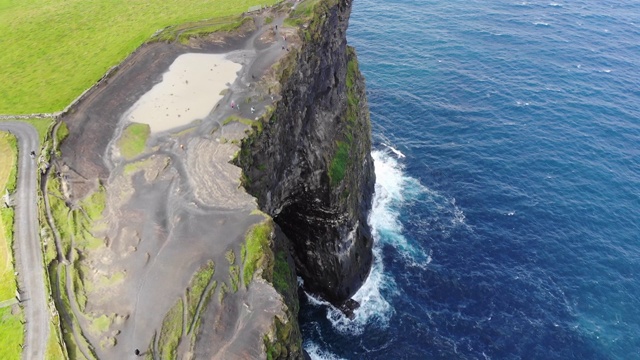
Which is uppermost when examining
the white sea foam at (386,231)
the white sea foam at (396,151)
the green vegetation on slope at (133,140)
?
the green vegetation on slope at (133,140)

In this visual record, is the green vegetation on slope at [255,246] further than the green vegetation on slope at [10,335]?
Yes

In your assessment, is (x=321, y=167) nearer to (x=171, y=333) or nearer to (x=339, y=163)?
(x=339, y=163)

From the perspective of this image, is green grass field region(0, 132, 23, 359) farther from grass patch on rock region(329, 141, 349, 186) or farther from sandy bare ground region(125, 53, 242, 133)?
grass patch on rock region(329, 141, 349, 186)

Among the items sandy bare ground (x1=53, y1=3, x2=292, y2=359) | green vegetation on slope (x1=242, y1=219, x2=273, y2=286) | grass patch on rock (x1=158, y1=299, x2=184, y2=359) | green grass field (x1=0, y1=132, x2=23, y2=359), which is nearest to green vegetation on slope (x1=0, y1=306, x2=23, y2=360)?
green grass field (x1=0, y1=132, x2=23, y2=359)

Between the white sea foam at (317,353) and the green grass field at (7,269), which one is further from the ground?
the green grass field at (7,269)

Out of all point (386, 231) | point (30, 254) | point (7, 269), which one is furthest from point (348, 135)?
point (7, 269)

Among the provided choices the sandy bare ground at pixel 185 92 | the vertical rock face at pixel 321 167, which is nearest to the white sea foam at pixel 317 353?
the vertical rock face at pixel 321 167

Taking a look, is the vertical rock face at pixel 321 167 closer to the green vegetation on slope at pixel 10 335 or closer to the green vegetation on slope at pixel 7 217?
the green vegetation on slope at pixel 7 217
